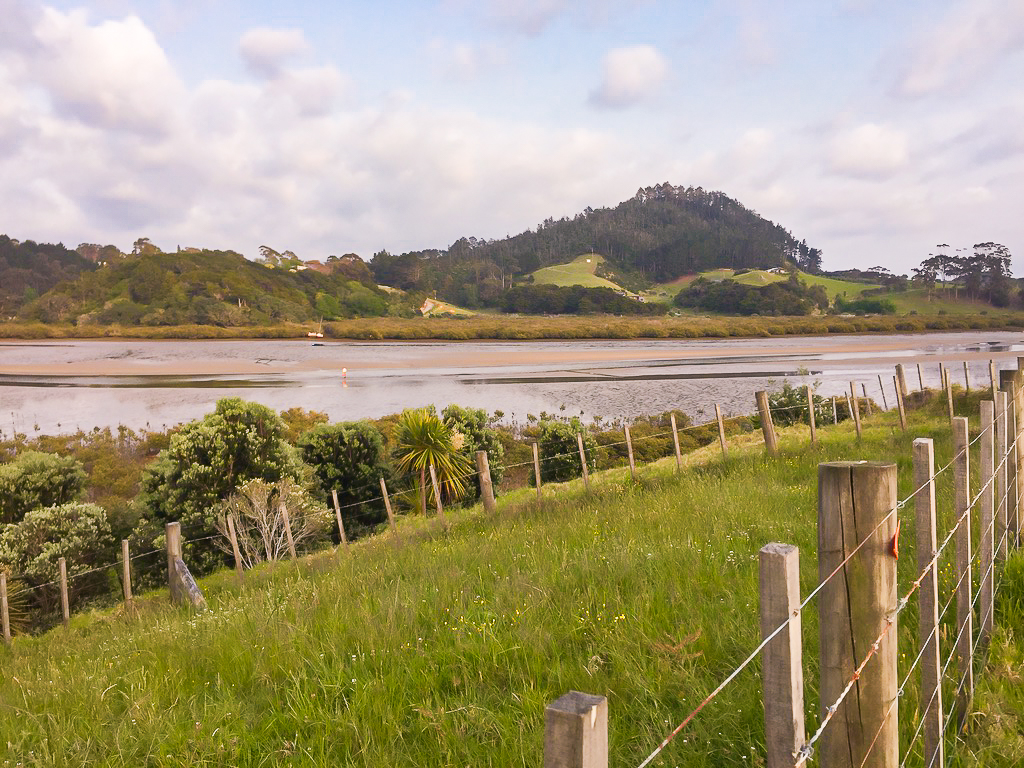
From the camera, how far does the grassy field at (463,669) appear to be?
3488mm

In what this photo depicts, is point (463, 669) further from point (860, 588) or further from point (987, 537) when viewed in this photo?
point (987, 537)

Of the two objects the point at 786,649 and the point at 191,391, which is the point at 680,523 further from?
the point at 191,391

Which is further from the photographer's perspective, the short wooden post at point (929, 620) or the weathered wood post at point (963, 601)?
the weathered wood post at point (963, 601)

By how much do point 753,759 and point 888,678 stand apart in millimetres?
1198

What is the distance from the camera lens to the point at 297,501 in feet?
72.7

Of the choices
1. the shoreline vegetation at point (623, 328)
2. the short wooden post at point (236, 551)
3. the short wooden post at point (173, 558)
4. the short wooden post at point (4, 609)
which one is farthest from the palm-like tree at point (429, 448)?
the shoreline vegetation at point (623, 328)

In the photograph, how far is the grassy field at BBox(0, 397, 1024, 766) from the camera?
11.4 feet

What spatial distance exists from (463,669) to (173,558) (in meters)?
7.40

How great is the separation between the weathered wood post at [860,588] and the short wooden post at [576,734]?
1101mm

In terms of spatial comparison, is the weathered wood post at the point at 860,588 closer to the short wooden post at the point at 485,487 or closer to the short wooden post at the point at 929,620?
the short wooden post at the point at 929,620

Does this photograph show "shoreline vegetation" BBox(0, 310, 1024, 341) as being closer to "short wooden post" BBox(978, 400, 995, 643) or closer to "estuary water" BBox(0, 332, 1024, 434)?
"estuary water" BBox(0, 332, 1024, 434)

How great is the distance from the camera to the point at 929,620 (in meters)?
2.72

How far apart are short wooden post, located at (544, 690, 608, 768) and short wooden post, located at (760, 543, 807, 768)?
23.2 inches

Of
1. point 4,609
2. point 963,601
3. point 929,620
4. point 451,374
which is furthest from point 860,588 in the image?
point 451,374
